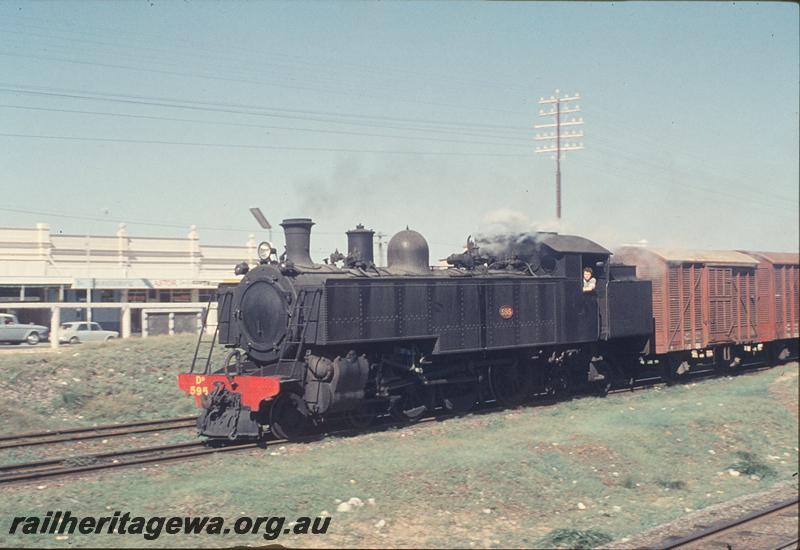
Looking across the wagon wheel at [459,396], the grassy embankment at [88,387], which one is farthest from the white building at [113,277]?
the wagon wheel at [459,396]

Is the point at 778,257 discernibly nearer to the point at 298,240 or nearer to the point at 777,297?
the point at 777,297

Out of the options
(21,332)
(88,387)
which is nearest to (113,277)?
(21,332)

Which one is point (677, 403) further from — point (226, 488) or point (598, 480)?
point (226, 488)

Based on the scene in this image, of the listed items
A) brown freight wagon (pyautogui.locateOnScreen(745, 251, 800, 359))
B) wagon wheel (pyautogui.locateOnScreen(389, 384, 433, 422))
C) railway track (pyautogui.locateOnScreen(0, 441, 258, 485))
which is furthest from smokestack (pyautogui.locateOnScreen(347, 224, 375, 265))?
brown freight wagon (pyautogui.locateOnScreen(745, 251, 800, 359))

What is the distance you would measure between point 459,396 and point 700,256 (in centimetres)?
1041

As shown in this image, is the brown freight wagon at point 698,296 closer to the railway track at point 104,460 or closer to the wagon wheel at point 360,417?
the wagon wheel at point 360,417

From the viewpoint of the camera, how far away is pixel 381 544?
350 inches

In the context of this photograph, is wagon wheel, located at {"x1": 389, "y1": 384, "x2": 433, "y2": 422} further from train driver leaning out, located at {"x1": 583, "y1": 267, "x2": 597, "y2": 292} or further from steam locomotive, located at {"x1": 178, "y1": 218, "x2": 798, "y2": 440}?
train driver leaning out, located at {"x1": 583, "y1": 267, "x2": 597, "y2": 292}

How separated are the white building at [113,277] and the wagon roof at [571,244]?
787 centimetres

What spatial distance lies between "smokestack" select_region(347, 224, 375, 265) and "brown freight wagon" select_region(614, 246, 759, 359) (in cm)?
925

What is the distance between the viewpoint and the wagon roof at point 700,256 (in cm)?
2253

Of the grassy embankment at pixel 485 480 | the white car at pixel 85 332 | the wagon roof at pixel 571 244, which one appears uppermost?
the wagon roof at pixel 571 244

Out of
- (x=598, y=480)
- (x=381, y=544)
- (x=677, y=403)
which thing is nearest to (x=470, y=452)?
(x=598, y=480)

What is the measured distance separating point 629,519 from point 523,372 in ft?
27.0
